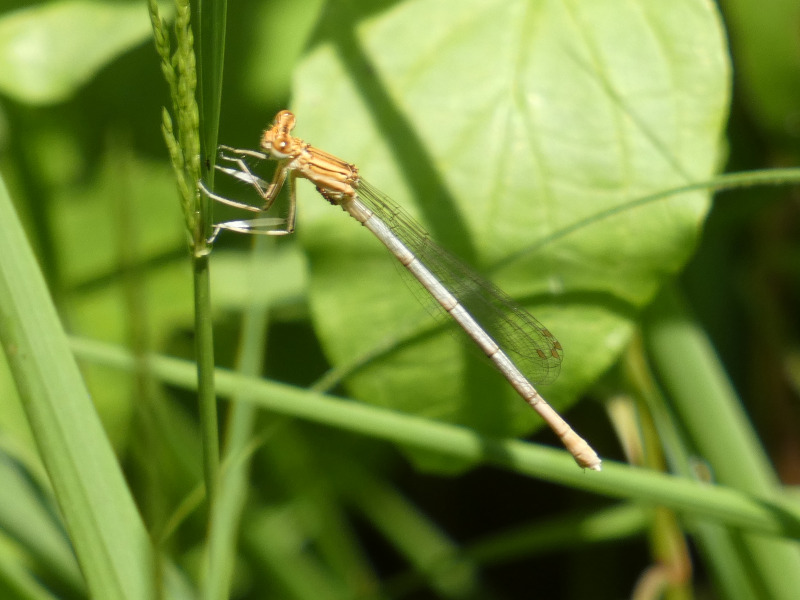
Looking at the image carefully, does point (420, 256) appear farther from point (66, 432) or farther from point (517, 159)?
point (66, 432)

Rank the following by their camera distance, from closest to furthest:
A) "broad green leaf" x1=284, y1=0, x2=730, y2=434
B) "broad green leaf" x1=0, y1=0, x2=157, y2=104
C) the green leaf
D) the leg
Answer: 1. the green leaf
2. "broad green leaf" x1=284, y1=0, x2=730, y2=434
3. the leg
4. "broad green leaf" x1=0, y1=0, x2=157, y2=104

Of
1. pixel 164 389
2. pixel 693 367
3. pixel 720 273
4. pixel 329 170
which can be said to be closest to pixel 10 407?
pixel 164 389

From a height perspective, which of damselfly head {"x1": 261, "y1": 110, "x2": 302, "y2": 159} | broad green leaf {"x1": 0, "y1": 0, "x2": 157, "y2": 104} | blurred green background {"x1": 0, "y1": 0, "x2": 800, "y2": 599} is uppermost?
broad green leaf {"x1": 0, "y1": 0, "x2": 157, "y2": 104}

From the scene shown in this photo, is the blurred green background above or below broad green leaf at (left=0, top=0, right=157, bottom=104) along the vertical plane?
below

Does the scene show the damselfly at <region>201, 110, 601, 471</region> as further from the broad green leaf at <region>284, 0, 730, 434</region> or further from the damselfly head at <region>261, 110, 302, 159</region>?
the broad green leaf at <region>284, 0, 730, 434</region>

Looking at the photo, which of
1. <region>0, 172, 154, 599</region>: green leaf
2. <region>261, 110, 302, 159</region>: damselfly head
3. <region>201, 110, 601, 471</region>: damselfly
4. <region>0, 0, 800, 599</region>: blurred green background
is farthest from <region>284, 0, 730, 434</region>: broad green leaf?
<region>0, 172, 154, 599</region>: green leaf

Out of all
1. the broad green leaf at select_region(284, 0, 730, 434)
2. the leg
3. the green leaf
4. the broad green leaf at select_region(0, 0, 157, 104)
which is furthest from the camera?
the broad green leaf at select_region(0, 0, 157, 104)

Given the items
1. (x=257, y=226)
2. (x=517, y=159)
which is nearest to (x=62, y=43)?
(x=257, y=226)

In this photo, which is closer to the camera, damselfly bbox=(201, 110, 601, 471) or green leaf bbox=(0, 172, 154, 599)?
green leaf bbox=(0, 172, 154, 599)

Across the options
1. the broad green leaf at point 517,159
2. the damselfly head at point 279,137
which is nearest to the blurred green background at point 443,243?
the broad green leaf at point 517,159

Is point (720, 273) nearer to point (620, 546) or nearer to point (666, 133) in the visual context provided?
point (620, 546)
